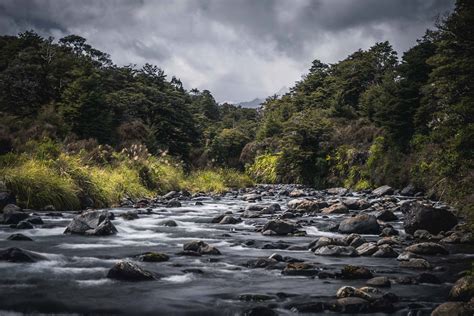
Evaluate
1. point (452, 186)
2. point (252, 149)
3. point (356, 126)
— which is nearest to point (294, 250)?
point (452, 186)

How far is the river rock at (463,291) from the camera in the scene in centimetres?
604

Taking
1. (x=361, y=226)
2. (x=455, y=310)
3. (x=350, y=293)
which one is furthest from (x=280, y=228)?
(x=455, y=310)

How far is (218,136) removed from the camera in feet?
179

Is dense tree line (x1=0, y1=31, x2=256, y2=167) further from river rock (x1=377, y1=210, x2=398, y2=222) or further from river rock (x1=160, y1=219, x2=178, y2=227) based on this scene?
river rock (x1=377, y1=210, x2=398, y2=222)

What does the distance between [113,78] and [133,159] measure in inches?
1177

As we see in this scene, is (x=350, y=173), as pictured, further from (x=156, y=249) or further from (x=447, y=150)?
(x=156, y=249)

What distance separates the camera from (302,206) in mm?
19609

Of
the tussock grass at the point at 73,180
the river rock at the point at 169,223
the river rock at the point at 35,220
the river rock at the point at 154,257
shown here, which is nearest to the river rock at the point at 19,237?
the river rock at the point at 35,220

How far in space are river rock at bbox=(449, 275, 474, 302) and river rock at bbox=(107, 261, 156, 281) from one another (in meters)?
4.75

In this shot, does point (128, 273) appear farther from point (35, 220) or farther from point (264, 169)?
point (264, 169)

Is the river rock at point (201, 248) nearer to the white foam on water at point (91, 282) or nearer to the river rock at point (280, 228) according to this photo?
the white foam on water at point (91, 282)

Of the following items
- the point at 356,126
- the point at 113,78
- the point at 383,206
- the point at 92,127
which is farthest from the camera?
the point at 113,78

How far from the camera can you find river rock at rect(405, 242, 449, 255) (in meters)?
9.52

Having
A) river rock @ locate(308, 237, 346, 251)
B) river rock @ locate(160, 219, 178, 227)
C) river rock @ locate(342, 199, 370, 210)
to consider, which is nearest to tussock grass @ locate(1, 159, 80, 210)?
river rock @ locate(160, 219, 178, 227)
